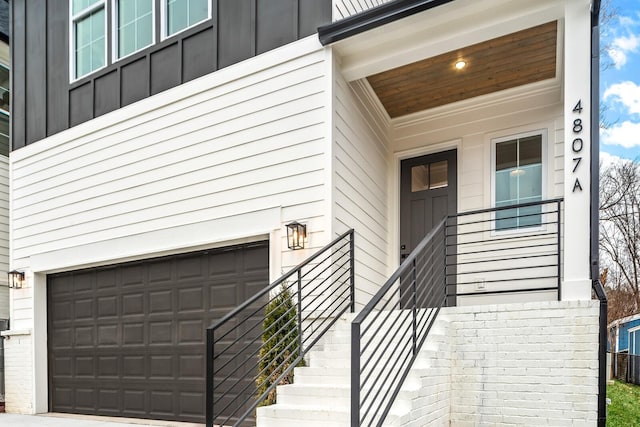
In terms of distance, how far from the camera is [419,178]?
676 centimetres

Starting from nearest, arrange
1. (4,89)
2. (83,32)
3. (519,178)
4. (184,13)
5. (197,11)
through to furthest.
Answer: (519,178) < (197,11) < (184,13) < (83,32) < (4,89)

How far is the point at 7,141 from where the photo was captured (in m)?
9.76

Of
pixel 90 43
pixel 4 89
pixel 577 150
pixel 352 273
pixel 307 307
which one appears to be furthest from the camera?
pixel 4 89

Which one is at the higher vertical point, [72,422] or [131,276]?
[131,276]

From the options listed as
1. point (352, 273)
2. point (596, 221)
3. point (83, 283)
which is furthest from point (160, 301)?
point (596, 221)

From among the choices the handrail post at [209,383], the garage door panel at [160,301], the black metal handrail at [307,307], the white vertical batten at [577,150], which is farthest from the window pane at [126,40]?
the white vertical batten at [577,150]

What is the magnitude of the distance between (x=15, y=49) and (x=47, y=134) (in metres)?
1.96

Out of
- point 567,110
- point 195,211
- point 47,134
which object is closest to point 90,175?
point 47,134

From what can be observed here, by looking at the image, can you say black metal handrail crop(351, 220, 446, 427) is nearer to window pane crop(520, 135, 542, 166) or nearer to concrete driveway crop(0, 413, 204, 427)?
window pane crop(520, 135, 542, 166)

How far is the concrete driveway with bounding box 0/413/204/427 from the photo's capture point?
626 cm

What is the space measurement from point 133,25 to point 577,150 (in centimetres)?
588

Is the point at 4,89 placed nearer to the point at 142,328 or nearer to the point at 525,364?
the point at 142,328

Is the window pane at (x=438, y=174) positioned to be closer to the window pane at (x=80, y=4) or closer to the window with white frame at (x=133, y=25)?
the window with white frame at (x=133, y=25)

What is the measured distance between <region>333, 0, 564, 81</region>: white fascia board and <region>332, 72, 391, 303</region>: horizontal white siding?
0.33 m
